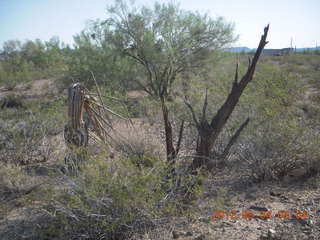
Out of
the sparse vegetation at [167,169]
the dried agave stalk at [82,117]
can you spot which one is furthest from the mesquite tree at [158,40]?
the dried agave stalk at [82,117]

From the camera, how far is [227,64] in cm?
1463

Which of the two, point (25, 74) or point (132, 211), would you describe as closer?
point (132, 211)

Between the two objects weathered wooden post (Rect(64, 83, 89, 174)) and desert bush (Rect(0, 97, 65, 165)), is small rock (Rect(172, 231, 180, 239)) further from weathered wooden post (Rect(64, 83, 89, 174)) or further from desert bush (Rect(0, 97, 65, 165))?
desert bush (Rect(0, 97, 65, 165))

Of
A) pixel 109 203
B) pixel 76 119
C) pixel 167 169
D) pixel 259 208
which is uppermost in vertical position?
pixel 76 119

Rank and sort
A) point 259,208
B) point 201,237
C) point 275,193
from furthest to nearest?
point 275,193, point 259,208, point 201,237

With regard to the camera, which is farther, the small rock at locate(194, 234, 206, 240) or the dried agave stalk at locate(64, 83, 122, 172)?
the dried agave stalk at locate(64, 83, 122, 172)

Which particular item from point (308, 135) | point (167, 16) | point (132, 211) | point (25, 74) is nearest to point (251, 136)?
point (308, 135)

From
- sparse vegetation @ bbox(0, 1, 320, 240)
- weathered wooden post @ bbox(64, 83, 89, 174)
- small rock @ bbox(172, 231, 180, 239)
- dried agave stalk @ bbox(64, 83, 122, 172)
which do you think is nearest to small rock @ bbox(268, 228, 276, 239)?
sparse vegetation @ bbox(0, 1, 320, 240)

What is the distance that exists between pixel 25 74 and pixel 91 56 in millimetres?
9043

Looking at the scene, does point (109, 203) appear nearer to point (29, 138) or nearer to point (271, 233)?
point (271, 233)

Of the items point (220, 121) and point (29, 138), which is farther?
point (29, 138)

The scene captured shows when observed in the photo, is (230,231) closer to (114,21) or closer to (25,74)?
(114,21)

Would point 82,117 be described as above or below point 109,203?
above

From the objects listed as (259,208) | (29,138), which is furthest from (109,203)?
(29,138)
